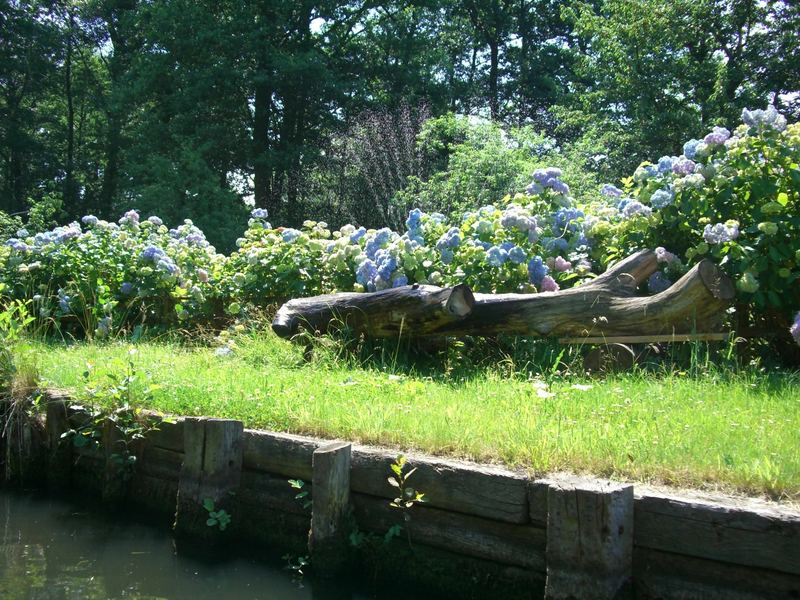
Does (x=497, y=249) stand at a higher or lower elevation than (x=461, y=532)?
higher

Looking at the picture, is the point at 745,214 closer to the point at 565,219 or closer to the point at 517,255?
the point at 565,219

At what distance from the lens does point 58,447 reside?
5.71 meters

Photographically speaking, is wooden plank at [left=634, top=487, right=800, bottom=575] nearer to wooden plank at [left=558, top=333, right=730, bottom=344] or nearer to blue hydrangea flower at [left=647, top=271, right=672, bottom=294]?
wooden plank at [left=558, top=333, right=730, bottom=344]

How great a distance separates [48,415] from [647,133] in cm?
1644

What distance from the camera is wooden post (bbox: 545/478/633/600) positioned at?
312 cm

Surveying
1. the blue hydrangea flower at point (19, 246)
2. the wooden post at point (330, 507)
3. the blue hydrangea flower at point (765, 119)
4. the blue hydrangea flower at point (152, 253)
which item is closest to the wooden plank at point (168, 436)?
the wooden post at point (330, 507)

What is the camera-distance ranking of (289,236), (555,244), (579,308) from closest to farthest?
(579,308), (555,244), (289,236)

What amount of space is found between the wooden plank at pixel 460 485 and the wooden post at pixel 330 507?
0.39 ft

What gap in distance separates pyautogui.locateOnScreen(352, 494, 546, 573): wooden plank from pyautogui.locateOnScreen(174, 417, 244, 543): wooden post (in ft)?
2.94

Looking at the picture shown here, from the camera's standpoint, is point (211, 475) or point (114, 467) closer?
point (211, 475)

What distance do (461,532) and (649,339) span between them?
2.64 m

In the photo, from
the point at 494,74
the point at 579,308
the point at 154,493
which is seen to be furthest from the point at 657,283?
the point at 494,74

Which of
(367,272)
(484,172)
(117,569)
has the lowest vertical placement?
(117,569)

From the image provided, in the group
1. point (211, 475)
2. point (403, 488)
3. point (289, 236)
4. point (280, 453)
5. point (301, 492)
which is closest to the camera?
point (403, 488)
